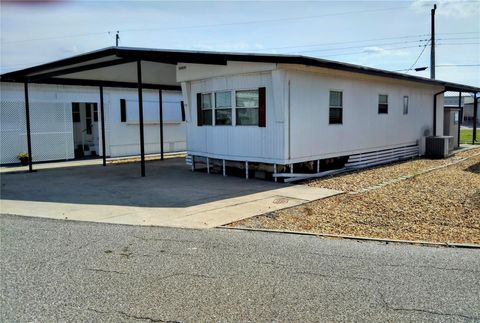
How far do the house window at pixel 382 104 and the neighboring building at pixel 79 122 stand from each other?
382 inches

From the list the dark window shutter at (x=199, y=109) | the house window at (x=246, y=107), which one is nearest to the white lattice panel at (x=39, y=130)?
the dark window shutter at (x=199, y=109)

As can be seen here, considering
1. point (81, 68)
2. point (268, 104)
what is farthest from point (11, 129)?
point (268, 104)

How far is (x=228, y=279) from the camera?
4219 mm

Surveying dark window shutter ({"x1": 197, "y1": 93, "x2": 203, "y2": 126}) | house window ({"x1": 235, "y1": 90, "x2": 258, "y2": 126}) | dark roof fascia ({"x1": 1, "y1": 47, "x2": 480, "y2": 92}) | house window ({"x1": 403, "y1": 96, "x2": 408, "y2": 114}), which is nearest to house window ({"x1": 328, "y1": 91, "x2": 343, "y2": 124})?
dark roof fascia ({"x1": 1, "y1": 47, "x2": 480, "y2": 92})

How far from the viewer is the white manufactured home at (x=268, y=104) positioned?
10.4 meters

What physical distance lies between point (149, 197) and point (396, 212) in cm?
489

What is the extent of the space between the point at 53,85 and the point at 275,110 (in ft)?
34.1

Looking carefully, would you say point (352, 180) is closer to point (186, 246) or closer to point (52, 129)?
point (186, 246)

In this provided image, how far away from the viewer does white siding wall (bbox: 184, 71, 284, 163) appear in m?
10.5

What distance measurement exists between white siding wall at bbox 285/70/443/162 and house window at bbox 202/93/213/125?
2919mm

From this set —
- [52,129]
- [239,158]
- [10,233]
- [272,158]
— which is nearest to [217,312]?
[10,233]

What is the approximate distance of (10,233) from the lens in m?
6.13

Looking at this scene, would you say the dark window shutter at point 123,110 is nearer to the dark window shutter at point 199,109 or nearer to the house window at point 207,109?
the dark window shutter at point 199,109

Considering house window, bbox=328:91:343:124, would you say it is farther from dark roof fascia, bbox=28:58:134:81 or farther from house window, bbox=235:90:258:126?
dark roof fascia, bbox=28:58:134:81
